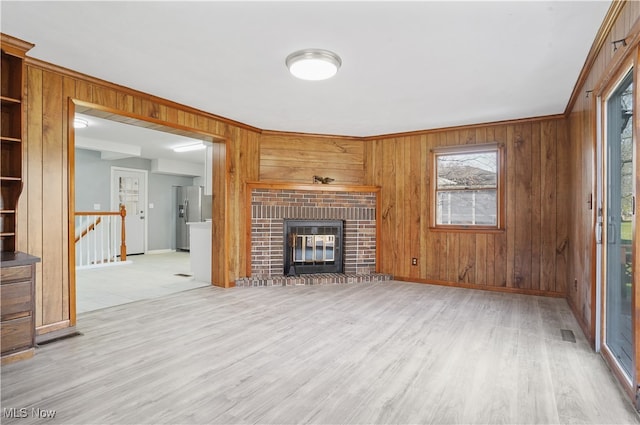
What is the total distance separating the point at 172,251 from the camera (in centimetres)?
936

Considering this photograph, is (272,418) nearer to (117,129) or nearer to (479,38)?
(479,38)

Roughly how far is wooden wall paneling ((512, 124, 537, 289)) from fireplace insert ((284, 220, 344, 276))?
248 cm

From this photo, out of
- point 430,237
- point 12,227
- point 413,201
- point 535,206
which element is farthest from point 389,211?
point 12,227

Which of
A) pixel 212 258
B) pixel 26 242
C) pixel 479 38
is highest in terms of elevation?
pixel 479 38

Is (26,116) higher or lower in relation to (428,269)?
higher

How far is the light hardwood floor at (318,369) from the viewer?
1.89 m

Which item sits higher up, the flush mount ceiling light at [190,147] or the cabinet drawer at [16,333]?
the flush mount ceiling light at [190,147]

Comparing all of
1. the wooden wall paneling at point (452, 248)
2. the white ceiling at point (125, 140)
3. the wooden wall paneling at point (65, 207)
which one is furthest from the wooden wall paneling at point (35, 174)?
the wooden wall paneling at point (452, 248)

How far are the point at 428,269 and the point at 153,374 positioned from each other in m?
4.07

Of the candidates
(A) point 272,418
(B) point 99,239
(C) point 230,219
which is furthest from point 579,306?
(B) point 99,239

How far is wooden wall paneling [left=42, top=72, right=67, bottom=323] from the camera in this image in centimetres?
301

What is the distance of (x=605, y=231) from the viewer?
2.63 metres

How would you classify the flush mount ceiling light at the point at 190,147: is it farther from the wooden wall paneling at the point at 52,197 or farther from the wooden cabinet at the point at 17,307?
the wooden cabinet at the point at 17,307

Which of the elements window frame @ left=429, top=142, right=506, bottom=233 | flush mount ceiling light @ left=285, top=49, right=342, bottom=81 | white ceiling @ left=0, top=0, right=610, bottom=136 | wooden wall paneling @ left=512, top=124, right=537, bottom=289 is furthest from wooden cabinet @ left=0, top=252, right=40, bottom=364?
wooden wall paneling @ left=512, top=124, right=537, bottom=289
